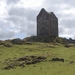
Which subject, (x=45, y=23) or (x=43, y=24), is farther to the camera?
(x=43, y=24)

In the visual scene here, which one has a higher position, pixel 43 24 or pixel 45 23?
pixel 45 23

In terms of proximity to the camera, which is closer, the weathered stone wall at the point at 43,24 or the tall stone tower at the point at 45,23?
the tall stone tower at the point at 45,23

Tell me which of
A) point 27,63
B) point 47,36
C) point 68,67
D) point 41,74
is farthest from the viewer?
point 47,36

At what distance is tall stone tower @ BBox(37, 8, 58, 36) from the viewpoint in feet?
454

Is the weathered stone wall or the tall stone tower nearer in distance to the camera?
the tall stone tower

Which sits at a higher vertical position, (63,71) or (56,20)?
(56,20)

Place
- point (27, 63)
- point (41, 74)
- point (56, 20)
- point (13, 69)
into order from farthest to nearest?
point (56, 20), point (27, 63), point (13, 69), point (41, 74)

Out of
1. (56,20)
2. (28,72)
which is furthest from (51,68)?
(56,20)

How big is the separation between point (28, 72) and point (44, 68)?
3.63 m

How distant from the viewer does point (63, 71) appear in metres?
42.8

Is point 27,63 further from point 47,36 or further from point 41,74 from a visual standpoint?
point 47,36

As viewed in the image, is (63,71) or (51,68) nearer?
(63,71)

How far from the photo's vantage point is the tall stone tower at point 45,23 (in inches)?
5448

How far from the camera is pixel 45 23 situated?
13875 cm
